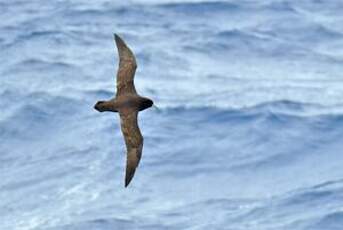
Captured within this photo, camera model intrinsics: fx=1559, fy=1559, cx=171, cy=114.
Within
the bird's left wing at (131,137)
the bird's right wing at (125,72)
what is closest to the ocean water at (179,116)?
the bird's right wing at (125,72)

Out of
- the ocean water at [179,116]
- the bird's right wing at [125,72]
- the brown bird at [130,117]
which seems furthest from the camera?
the ocean water at [179,116]

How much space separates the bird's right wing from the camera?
1972cm

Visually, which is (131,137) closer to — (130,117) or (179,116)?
(130,117)

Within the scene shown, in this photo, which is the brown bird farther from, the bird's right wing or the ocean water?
the ocean water

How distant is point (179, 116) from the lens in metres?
27.8

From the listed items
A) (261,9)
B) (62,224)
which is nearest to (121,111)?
(62,224)

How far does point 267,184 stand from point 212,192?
92 centimetres

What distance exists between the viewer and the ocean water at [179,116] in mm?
25031

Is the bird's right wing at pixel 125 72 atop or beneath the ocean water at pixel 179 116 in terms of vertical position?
atop

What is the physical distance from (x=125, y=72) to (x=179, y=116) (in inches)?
308

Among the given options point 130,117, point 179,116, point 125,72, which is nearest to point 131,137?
point 130,117

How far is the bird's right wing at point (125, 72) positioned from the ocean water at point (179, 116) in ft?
15.6

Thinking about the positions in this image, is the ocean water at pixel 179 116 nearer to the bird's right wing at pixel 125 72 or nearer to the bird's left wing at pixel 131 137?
the bird's right wing at pixel 125 72

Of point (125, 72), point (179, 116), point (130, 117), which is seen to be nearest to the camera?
point (130, 117)
